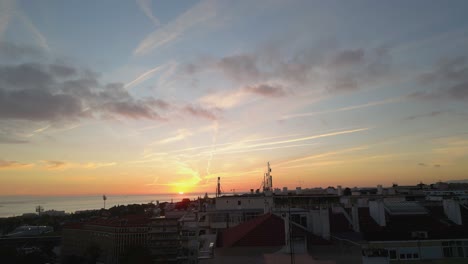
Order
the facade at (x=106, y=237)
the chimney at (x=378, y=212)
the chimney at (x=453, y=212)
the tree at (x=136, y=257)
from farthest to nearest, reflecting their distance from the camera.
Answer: the facade at (x=106, y=237) → the tree at (x=136, y=257) → the chimney at (x=453, y=212) → the chimney at (x=378, y=212)

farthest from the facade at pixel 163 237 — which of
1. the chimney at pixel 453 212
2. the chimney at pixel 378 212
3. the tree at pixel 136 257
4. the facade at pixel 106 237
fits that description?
the chimney at pixel 453 212

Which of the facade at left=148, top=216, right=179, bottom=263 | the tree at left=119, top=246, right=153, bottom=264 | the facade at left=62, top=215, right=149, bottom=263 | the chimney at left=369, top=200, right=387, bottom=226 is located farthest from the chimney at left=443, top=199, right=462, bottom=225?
the facade at left=62, top=215, right=149, bottom=263

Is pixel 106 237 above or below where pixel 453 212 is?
below

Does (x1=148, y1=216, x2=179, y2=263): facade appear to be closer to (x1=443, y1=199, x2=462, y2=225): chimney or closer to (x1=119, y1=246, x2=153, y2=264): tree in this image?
(x1=119, y1=246, x2=153, y2=264): tree

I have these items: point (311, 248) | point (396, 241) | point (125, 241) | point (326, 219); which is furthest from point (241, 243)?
point (125, 241)

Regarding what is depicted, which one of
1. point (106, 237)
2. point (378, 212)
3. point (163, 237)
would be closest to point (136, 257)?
point (163, 237)

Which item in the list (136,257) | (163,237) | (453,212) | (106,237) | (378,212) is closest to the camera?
(378,212)

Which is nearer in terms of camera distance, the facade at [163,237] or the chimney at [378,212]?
the chimney at [378,212]

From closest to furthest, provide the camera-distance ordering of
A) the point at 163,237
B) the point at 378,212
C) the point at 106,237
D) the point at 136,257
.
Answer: the point at 378,212 → the point at 136,257 → the point at 163,237 → the point at 106,237

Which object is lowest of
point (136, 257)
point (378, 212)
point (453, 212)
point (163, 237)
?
point (163, 237)

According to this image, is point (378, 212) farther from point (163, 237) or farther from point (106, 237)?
point (106, 237)

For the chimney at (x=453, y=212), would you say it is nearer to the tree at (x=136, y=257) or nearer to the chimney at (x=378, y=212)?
the chimney at (x=378, y=212)

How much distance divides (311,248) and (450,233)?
25.9 feet

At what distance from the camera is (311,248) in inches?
882
